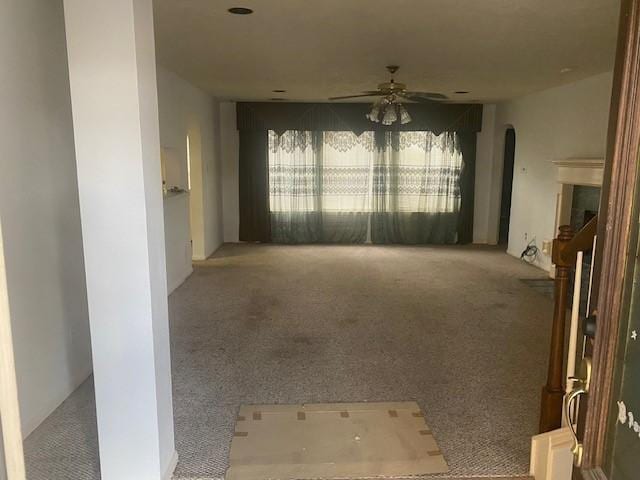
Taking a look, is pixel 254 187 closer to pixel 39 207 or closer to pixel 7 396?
pixel 39 207

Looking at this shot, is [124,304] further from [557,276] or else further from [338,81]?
[338,81]

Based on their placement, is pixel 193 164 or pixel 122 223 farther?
pixel 193 164

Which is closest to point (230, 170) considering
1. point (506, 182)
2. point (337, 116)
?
Result: point (337, 116)

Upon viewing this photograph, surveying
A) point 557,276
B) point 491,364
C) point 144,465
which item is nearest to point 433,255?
point 491,364

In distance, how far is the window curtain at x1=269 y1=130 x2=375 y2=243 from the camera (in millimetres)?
7852

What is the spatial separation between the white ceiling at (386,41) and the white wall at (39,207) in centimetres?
73

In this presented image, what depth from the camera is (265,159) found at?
7855 mm

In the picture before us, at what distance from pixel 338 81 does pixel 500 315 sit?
3.00 meters

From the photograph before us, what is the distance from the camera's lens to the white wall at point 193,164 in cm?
509

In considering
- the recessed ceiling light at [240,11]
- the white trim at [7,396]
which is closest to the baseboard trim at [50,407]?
the white trim at [7,396]

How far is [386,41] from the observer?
3666 mm

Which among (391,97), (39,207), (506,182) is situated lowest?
(506,182)

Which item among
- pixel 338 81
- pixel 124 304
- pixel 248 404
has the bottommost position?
pixel 248 404

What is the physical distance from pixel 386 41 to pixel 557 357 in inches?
99.8
